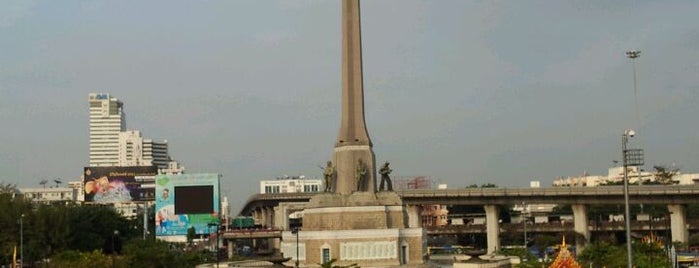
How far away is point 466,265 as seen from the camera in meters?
53.6

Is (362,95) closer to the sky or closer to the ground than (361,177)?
closer to the sky

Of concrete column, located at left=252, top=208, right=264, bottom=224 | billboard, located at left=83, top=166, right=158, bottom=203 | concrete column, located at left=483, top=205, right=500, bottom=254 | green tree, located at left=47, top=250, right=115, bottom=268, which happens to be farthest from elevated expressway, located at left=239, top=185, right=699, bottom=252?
concrete column, located at left=252, top=208, right=264, bottom=224

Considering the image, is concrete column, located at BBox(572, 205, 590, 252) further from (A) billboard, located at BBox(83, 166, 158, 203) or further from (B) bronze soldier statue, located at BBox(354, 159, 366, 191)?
(A) billboard, located at BBox(83, 166, 158, 203)

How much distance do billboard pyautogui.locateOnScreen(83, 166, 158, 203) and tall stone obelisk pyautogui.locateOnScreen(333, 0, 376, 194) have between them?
192 ft

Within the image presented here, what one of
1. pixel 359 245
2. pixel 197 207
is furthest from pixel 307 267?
pixel 197 207

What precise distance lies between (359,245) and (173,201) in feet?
146

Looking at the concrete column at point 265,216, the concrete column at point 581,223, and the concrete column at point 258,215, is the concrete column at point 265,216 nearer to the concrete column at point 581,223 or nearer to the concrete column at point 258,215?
the concrete column at point 258,215

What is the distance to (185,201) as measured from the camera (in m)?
95.2

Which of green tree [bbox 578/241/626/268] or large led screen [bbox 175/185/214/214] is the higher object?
large led screen [bbox 175/185/214/214]

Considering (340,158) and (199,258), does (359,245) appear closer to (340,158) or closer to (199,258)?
(340,158)

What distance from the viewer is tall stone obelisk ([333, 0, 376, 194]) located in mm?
58156

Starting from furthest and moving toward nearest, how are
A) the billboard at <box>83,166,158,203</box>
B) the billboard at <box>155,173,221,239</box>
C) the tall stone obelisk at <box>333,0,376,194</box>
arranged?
1. the billboard at <box>83,166,158,203</box>
2. the billboard at <box>155,173,221,239</box>
3. the tall stone obelisk at <box>333,0,376,194</box>

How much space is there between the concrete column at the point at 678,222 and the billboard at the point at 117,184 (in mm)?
61803

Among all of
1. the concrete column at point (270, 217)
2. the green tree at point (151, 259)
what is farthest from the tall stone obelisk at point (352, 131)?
the concrete column at point (270, 217)
